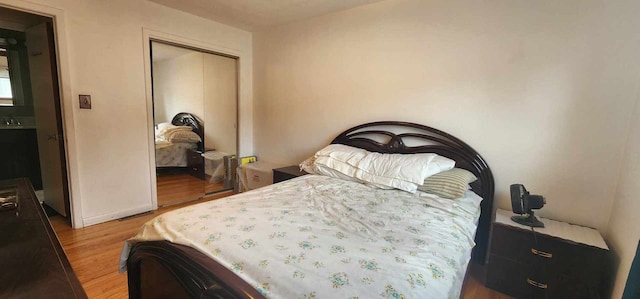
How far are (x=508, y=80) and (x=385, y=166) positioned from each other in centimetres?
116

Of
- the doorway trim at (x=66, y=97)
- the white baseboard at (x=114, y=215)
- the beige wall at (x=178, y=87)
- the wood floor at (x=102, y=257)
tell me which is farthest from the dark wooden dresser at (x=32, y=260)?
the beige wall at (x=178, y=87)

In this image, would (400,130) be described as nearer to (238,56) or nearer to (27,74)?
(238,56)

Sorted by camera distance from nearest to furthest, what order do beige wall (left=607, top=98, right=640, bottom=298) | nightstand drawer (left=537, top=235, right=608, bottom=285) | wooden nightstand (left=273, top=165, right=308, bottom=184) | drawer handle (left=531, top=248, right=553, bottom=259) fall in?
beige wall (left=607, top=98, right=640, bottom=298)
nightstand drawer (left=537, top=235, right=608, bottom=285)
drawer handle (left=531, top=248, right=553, bottom=259)
wooden nightstand (left=273, top=165, right=308, bottom=184)

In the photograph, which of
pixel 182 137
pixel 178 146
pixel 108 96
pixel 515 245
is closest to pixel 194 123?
pixel 182 137

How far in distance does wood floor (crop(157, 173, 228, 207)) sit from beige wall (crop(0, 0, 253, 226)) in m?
0.36

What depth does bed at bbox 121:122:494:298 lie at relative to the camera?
3.27ft

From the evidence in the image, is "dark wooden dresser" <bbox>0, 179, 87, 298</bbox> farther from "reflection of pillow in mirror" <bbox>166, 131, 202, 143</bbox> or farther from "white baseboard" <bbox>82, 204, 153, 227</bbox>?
"reflection of pillow in mirror" <bbox>166, 131, 202, 143</bbox>

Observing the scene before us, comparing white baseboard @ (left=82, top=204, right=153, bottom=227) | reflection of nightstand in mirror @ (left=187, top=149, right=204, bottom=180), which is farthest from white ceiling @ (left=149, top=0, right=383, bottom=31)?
white baseboard @ (left=82, top=204, right=153, bottom=227)

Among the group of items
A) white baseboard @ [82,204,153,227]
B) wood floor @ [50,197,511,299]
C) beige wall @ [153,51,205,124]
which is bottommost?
wood floor @ [50,197,511,299]

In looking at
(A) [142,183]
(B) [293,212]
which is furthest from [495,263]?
(A) [142,183]

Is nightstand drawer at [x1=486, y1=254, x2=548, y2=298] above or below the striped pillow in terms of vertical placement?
below

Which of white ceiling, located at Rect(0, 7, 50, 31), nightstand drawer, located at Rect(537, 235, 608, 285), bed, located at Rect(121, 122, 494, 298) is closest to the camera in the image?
bed, located at Rect(121, 122, 494, 298)

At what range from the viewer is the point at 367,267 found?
1.11m

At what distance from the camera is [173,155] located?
379 cm
